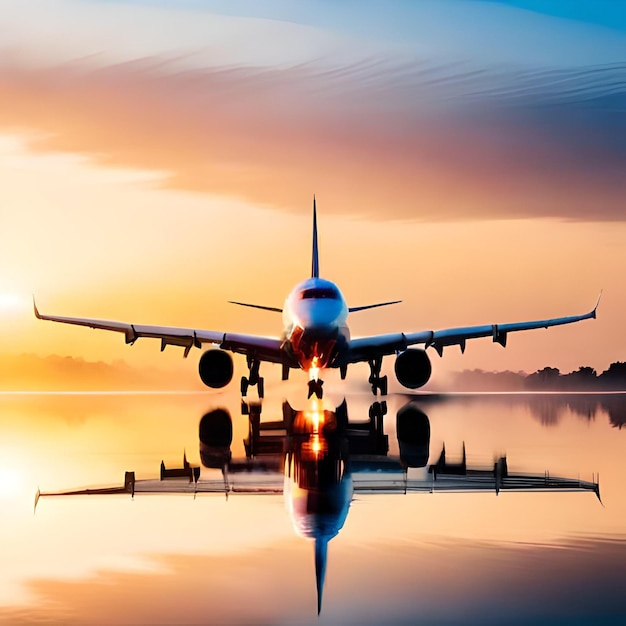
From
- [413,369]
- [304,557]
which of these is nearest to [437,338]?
[413,369]

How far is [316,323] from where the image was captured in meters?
32.4

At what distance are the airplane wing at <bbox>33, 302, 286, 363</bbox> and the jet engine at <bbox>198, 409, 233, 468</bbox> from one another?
9.69ft

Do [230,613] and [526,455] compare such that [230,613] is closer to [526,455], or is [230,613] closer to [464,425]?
[526,455]

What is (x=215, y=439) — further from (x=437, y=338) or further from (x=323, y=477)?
(x=437, y=338)

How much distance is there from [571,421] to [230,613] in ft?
79.9

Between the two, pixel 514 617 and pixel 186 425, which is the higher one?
pixel 186 425

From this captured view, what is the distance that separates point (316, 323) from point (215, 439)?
353 inches

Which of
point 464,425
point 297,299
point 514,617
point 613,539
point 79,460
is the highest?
point 297,299

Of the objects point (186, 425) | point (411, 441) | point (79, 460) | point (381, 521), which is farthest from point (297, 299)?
point (381, 521)

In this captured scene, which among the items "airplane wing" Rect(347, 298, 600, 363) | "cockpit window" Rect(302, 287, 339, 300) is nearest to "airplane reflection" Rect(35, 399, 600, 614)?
"cockpit window" Rect(302, 287, 339, 300)

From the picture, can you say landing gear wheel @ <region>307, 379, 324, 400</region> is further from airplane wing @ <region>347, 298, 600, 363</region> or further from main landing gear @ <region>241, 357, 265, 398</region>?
main landing gear @ <region>241, 357, 265, 398</region>

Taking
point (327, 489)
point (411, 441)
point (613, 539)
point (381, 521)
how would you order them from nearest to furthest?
1. point (613, 539)
2. point (381, 521)
3. point (327, 489)
4. point (411, 441)

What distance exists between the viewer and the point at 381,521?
1156cm

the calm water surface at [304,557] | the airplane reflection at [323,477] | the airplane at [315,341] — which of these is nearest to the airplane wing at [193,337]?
the airplane at [315,341]
